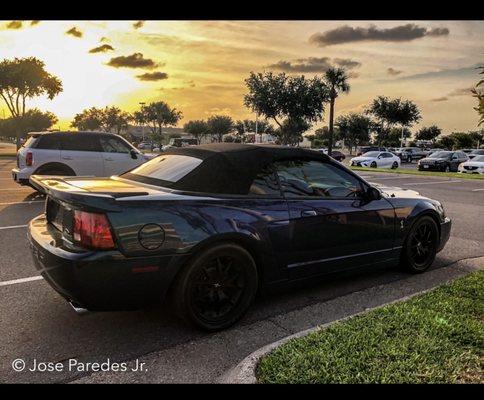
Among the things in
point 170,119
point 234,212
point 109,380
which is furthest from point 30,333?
point 170,119

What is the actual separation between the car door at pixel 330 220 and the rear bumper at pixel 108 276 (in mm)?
1203

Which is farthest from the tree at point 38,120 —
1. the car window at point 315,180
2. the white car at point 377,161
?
the car window at point 315,180

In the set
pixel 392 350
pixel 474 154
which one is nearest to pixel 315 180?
pixel 392 350

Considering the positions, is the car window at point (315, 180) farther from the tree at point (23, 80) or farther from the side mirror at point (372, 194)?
the tree at point (23, 80)

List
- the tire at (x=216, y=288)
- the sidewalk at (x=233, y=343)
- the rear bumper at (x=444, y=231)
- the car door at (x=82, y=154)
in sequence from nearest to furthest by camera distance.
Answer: the sidewalk at (x=233, y=343)
the tire at (x=216, y=288)
the rear bumper at (x=444, y=231)
the car door at (x=82, y=154)

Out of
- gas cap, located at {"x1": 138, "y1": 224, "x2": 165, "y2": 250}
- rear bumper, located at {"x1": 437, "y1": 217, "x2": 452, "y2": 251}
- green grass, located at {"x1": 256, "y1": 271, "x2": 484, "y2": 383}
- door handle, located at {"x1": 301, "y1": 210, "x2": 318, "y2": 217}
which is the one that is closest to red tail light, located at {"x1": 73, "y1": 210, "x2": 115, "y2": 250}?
gas cap, located at {"x1": 138, "y1": 224, "x2": 165, "y2": 250}

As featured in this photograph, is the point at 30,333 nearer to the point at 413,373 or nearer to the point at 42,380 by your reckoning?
the point at 42,380

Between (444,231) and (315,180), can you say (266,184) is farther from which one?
(444,231)

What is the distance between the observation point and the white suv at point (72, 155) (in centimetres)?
1009

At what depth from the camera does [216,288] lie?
3.41 metres

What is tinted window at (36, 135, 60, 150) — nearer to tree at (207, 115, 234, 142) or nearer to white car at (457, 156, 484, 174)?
white car at (457, 156, 484, 174)

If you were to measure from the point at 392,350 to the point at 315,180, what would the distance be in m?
1.78

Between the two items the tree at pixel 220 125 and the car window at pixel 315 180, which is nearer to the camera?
the car window at pixel 315 180

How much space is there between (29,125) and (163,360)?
8504cm
